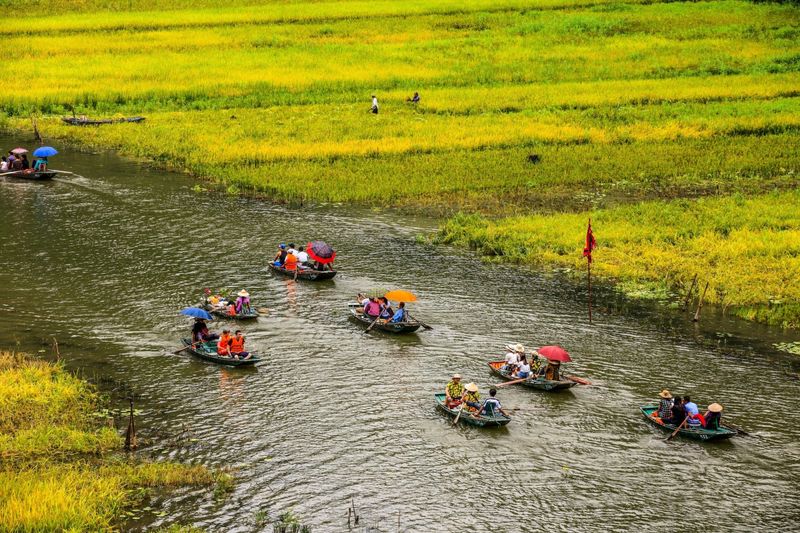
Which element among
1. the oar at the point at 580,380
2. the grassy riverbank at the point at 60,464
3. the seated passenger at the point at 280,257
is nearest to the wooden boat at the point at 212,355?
the grassy riverbank at the point at 60,464

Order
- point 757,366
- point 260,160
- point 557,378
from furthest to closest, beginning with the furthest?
point 260,160 → point 757,366 → point 557,378

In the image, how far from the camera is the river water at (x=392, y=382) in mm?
23016

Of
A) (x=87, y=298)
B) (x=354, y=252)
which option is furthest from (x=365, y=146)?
(x=87, y=298)

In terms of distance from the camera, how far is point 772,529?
22.3 meters

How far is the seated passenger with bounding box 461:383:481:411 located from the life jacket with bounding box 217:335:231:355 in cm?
795

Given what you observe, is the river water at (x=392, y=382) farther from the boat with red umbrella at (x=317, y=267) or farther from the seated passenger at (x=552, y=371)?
the seated passenger at (x=552, y=371)

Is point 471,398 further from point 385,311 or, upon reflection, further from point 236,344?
point 236,344

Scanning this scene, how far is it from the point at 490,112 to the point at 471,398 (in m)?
45.0

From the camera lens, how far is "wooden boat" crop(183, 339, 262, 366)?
30547mm

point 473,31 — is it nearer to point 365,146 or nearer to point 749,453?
point 365,146

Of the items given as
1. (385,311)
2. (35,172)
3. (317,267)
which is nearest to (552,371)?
(385,311)

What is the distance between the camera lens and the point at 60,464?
78.1ft

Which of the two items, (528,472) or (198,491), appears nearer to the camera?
(198,491)

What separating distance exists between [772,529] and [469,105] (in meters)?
51.9
